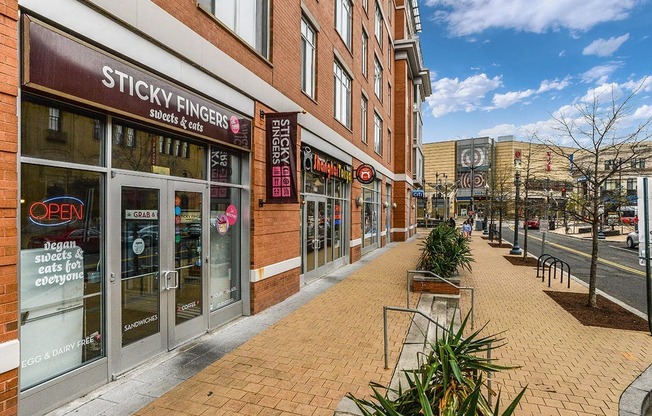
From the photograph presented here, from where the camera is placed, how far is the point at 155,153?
527 cm

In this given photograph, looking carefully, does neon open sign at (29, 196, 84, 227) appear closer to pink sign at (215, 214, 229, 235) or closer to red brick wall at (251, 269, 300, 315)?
pink sign at (215, 214, 229, 235)

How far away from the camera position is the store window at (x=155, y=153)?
4715 millimetres

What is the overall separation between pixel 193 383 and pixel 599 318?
7534 millimetres

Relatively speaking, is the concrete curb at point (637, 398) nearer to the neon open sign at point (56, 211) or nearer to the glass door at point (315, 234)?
the neon open sign at point (56, 211)

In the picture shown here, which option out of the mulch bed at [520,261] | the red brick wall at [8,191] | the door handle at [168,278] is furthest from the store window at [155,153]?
the mulch bed at [520,261]

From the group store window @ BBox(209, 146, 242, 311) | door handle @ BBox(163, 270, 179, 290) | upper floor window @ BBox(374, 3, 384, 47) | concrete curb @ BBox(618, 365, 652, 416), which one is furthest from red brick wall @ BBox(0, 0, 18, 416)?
upper floor window @ BBox(374, 3, 384, 47)

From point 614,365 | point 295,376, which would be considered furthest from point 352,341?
point 614,365

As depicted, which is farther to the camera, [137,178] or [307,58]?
[307,58]

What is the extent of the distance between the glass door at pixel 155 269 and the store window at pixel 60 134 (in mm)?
490

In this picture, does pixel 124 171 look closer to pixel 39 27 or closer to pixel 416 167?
pixel 39 27

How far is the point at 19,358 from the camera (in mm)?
3430

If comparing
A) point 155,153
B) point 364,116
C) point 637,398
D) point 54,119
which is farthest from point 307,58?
point 637,398

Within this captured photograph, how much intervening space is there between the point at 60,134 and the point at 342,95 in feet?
36.5

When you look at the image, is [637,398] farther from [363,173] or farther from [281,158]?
[363,173]
